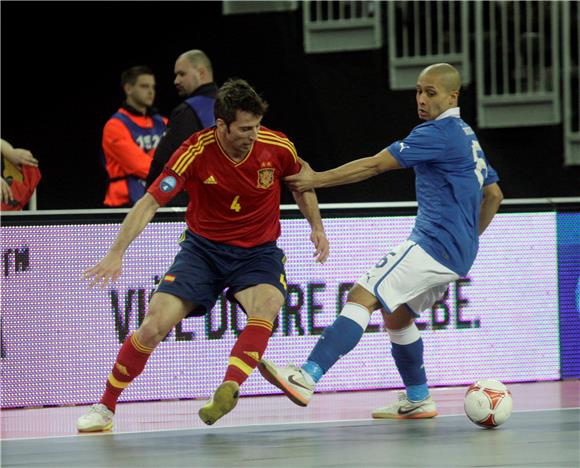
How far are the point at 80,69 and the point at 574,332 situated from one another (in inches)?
224

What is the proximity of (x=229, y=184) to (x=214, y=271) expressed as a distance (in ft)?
1.50

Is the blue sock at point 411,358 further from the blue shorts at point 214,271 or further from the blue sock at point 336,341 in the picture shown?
the blue shorts at point 214,271

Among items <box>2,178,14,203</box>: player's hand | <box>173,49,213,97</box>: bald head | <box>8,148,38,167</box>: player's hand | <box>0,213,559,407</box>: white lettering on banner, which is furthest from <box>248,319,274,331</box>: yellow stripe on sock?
<box>8,148,38,167</box>: player's hand

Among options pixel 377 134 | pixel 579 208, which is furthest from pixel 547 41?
pixel 579 208

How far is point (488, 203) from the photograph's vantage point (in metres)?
7.04

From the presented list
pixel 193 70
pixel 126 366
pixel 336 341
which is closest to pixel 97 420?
pixel 126 366

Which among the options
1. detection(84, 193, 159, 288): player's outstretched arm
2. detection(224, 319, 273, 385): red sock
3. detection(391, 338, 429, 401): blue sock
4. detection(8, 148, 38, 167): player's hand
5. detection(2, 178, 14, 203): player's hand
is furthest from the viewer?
detection(8, 148, 38, 167): player's hand

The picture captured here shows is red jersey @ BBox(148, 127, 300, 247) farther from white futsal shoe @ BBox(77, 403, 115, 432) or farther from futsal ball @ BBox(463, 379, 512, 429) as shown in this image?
futsal ball @ BBox(463, 379, 512, 429)

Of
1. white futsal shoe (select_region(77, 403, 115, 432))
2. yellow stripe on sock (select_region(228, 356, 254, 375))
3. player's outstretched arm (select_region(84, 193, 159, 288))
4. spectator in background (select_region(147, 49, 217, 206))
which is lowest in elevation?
white futsal shoe (select_region(77, 403, 115, 432))

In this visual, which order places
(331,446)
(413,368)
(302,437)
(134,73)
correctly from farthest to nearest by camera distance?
(134,73) → (413,368) → (302,437) → (331,446)

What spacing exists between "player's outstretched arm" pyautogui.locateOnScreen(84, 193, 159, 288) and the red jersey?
0.25ft

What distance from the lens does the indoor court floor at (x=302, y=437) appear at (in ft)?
18.0

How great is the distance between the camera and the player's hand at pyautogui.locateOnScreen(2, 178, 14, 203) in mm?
8578

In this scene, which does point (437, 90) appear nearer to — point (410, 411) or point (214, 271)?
point (214, 271)
